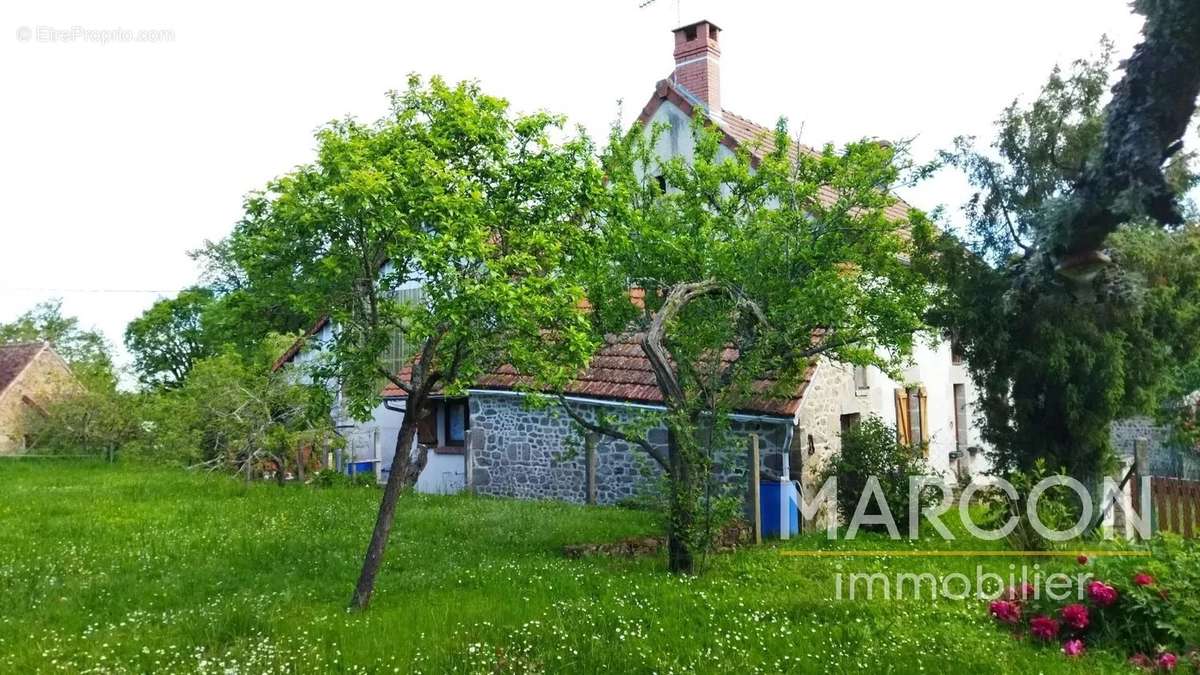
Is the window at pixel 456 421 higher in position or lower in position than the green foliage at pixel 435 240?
lower

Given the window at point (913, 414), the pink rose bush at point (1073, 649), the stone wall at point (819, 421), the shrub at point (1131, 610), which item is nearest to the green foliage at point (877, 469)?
the stone wall at point (819, 421)

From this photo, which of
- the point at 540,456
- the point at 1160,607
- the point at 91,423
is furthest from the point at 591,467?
the point at 91,423

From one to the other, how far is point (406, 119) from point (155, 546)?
20.6 ft

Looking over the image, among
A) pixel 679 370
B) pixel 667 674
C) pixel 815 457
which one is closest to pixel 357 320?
pixel 679 370

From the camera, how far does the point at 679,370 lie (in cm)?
891

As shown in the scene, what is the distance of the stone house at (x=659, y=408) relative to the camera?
39.9 ft

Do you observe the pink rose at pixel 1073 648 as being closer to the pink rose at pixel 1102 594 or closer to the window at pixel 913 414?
the pink rose at pixel 1102 594

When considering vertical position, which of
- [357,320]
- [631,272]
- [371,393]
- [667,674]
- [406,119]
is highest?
[406,119]

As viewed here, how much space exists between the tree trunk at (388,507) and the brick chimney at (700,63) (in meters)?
11.3

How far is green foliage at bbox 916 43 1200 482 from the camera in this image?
9.52 metres

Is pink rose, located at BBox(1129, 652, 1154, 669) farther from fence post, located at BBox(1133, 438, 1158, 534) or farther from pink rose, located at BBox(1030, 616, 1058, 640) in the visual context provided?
fence post, located at BBox(1133, 438, 1158, 534)

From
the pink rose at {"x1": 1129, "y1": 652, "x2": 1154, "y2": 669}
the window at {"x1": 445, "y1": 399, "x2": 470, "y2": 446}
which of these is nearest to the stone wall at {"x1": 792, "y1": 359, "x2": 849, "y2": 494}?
the pink rose at {"x1": 1129, "y1": 652, "x2": 1154, "y2": 669}

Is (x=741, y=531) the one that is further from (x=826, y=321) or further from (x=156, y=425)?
(x=156, y=425)

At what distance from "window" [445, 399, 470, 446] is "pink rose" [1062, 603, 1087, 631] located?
13166 millimetres
